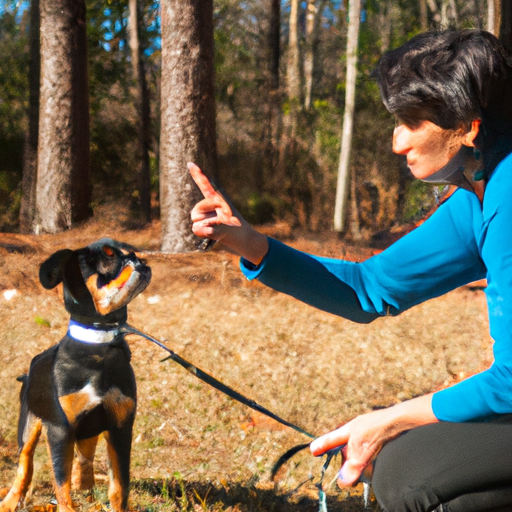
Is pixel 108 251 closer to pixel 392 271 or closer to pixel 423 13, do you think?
pixel 392 271

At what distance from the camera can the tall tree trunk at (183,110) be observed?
16.5ft

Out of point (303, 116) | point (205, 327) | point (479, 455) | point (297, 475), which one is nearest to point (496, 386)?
point (479, 455)

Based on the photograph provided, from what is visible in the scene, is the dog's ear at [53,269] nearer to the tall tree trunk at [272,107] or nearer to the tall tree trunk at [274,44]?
the tall tree trunk at [272,107]

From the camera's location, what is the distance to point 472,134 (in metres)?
1.78

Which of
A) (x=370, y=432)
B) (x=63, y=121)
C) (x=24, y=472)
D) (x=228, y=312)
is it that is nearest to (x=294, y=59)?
(x=63, y=121)

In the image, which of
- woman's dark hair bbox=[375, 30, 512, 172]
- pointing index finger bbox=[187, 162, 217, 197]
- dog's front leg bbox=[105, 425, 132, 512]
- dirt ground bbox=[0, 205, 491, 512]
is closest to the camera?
woman's dark hair bbox=[375, 30, 512, 172]

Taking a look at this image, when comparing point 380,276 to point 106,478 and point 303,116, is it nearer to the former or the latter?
point 106,478

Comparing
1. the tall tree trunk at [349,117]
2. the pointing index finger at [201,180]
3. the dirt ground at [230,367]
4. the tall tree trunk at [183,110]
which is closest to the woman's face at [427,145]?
the pointing index finger at [201,180]

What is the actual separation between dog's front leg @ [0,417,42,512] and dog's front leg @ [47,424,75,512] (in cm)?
10

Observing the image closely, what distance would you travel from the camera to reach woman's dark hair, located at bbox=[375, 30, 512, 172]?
5.65 feet

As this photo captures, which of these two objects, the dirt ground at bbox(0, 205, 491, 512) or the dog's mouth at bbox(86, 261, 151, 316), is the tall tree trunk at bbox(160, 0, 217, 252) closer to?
the dirt ground at bbox(0, 205, 491, 512)

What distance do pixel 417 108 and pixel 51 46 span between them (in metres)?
4.74

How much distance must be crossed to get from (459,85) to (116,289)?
53.2 inches

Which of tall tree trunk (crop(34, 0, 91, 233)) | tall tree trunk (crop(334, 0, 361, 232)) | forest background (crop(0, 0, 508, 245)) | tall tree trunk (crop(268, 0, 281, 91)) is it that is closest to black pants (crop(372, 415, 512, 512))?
tall tree trunk (crop(34, 0, 91, 233))
